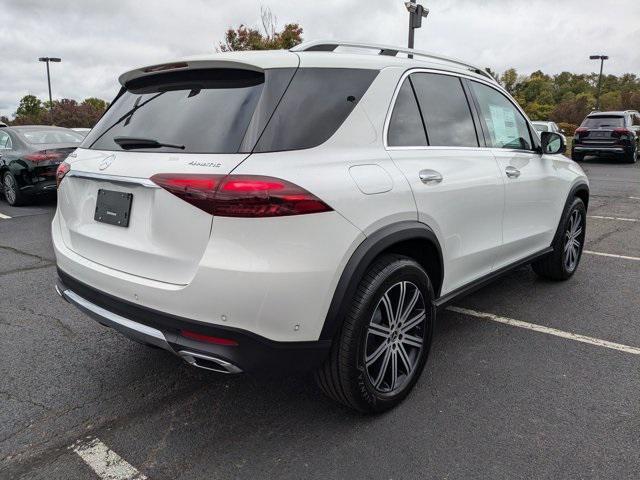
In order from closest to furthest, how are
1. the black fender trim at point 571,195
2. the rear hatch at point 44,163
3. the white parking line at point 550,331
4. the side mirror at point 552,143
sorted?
the white parking line at point 550,331, the side mirror at point 552,143, the black fender trim at point 571,195, the rear hatch at point 44,163

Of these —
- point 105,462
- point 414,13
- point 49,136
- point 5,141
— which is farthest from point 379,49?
point 414,13

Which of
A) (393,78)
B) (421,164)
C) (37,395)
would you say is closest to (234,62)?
(393,78)

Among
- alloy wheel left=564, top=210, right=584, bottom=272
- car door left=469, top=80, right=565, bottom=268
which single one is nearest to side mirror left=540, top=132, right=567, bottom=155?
car door left=469, top=80, right=565, bottom=268

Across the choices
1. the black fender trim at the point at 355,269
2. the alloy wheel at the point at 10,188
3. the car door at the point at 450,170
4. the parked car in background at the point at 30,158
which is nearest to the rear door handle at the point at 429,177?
the car door at the point at 450,170

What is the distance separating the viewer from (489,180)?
3.25 m

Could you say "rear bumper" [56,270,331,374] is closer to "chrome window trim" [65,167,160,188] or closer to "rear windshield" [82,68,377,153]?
"chrome window trim" [65,167,160,188]

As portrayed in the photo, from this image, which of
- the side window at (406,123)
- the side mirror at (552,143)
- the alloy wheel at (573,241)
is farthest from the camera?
the alloy wheel at (573,241)

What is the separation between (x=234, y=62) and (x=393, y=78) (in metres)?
0.85

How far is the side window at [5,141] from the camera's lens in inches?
371

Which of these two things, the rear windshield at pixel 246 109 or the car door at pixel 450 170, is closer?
the rear windshield at pixel 246 109

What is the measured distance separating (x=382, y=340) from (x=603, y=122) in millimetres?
17982

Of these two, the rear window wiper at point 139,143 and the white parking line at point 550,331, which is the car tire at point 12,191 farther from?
the white parking line at point 550,331

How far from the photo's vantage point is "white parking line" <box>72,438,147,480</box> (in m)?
2.18

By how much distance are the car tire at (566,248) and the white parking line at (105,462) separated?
355cm
